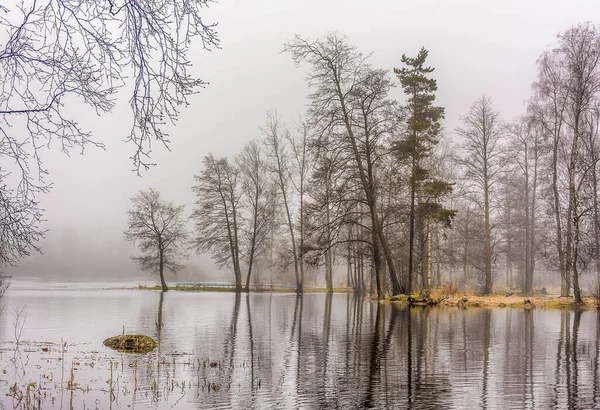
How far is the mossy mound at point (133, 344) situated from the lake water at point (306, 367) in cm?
35

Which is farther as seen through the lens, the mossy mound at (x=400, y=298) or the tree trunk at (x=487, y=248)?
the tree trunk at (x=487, y=248)

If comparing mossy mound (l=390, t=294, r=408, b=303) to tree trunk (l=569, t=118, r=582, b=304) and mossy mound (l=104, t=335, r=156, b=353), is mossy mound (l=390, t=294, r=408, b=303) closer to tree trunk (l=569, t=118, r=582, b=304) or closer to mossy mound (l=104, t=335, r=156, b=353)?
tree trunk (l=569, t=118, r=582, b=304)

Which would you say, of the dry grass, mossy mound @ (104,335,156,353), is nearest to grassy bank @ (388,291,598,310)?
the dry grass

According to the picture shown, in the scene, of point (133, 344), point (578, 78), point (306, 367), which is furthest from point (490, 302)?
point (133, 344)

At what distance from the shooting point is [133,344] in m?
12.6

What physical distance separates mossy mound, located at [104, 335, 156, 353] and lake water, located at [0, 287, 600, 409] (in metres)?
0.35

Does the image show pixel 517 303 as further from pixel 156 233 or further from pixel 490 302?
pixel 156 233

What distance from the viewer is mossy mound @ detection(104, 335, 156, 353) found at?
12.4 m

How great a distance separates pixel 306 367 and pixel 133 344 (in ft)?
15.1

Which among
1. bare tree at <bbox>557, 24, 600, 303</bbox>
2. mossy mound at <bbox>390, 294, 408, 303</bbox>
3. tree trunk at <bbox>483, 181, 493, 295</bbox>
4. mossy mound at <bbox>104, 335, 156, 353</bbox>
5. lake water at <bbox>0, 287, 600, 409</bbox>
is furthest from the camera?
tree trunk at <bbox>483, 181, 493, 295</bbox>

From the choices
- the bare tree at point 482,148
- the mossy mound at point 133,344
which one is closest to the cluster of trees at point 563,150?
the bare tree at point 482,148

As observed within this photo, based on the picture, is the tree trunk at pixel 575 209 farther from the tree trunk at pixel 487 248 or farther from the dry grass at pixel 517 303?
the tree trunk at pixel 487 248

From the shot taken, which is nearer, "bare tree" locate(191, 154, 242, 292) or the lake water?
the lake water

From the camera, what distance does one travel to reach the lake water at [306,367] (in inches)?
304
